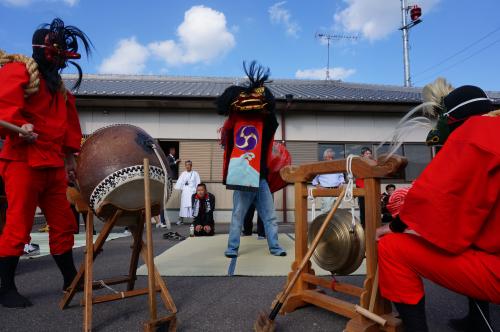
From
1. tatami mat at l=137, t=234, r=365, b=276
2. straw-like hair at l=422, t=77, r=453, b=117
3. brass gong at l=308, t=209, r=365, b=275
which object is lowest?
tatami mat at l=137, t=234, r=365, b=276

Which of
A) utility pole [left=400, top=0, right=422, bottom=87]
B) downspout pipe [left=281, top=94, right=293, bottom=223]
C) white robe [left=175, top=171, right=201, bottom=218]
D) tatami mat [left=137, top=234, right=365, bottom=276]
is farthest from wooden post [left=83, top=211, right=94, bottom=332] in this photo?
utility pole [left=400, top=0, right=422, bottom=87]

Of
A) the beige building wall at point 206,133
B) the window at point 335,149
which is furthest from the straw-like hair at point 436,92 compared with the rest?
the window at point 335,149

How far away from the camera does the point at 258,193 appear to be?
4520 mm

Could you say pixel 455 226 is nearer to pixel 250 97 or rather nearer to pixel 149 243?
pixel 149 243

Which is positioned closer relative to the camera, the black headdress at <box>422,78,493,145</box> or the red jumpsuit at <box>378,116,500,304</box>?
the red jumpsuit at <box>378,116,500,304</box>

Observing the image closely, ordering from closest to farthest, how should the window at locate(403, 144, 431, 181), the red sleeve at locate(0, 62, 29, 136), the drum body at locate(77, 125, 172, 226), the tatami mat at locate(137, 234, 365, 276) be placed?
the drum body at locate(77, 125, 172, 226), the red sleeve at locate(0, 62, 29, 136), the tatami mat at locate(137, 234, 365, 276), the window at locate(403, 144, 431, 181)

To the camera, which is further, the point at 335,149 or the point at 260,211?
the point at 335,149

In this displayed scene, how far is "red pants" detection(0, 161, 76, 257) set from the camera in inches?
103

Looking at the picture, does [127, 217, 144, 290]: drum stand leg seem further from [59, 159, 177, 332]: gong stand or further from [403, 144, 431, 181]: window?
[403, 144, 431, 181]: window

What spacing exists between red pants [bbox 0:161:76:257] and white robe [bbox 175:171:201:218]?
20.8ft

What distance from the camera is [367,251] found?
2.10 meters

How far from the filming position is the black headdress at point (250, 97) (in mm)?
4055

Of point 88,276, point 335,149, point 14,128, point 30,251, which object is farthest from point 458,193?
point 335,149

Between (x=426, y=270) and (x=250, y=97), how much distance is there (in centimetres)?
287
